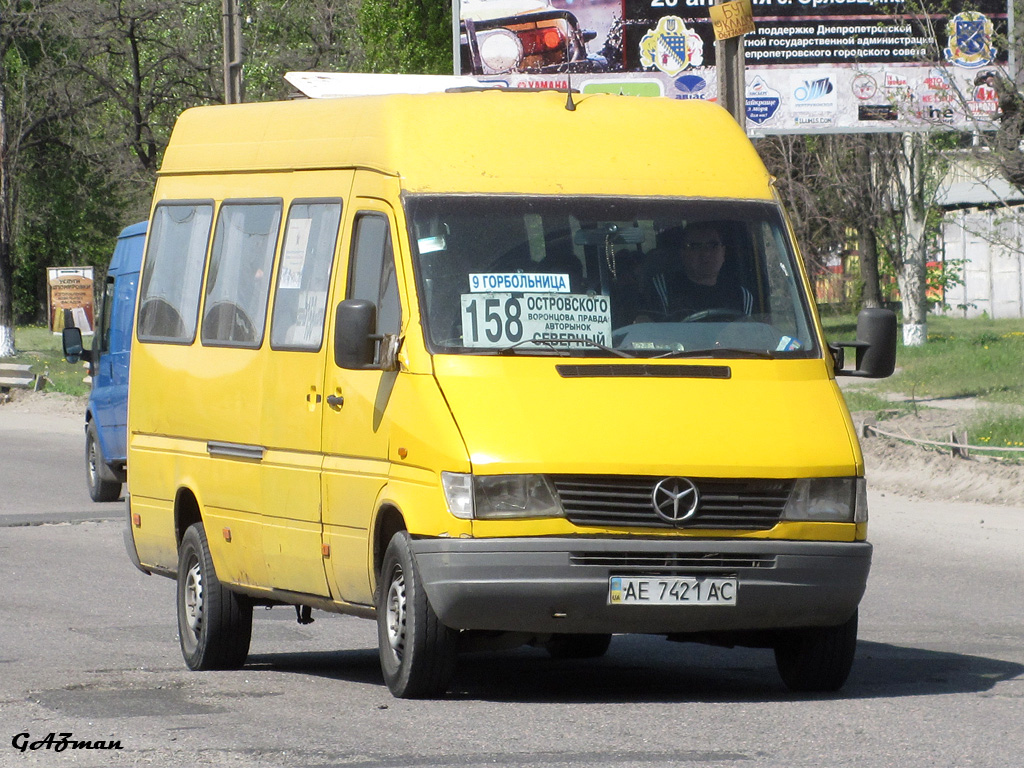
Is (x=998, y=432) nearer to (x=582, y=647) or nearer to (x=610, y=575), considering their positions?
(x=582, y=647)

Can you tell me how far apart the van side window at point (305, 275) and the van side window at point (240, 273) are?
13 cm

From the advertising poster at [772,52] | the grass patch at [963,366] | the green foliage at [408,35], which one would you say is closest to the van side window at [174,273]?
the grass patch at [963,366]

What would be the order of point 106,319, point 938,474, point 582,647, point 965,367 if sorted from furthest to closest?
point 965,367 < point 106,319 < point 938,474 < point 582,647

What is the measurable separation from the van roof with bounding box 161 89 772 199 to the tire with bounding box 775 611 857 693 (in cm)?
185

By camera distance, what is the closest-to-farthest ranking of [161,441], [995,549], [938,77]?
[161,441], [995,549], [938,77]

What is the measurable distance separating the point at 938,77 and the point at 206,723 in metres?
22.2

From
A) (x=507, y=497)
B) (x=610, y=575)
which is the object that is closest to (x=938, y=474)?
(x=610, y=575)

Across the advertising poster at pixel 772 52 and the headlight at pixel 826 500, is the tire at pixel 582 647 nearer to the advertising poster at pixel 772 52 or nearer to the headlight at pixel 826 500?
the headlight at pixel 826 500

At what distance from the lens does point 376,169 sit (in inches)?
310

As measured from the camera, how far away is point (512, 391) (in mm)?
7102

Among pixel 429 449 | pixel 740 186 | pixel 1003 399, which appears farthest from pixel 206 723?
pixel 1003 399

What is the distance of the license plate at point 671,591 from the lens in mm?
6906

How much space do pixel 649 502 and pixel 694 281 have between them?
1.19 metres

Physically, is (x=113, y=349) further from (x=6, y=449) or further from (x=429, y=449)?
(x=429, y=449)
